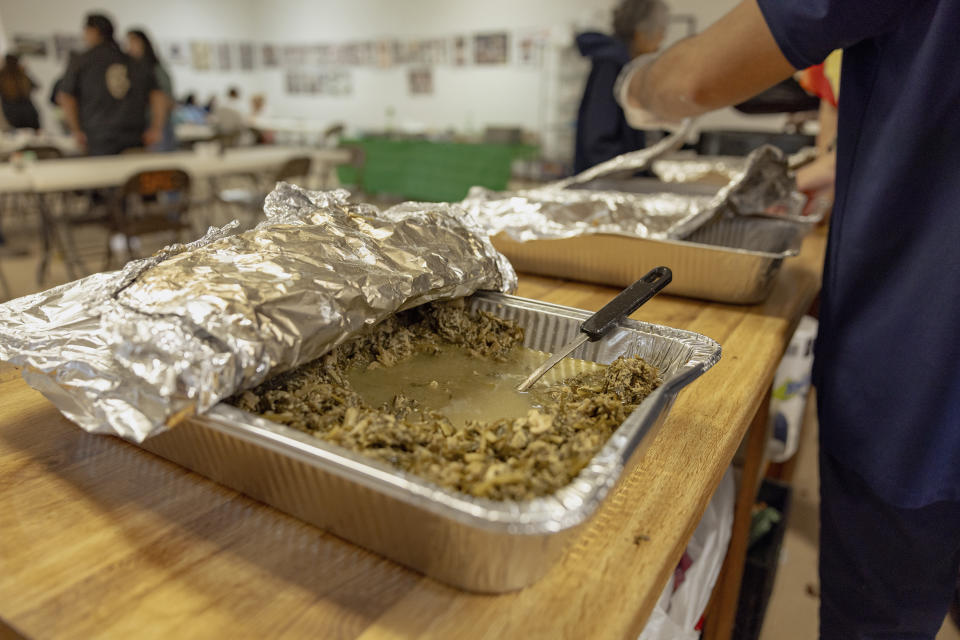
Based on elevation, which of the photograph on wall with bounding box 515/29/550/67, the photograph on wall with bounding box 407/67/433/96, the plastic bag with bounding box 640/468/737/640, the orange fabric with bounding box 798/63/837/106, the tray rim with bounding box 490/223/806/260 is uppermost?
the photograph on wall with bounding box 515/29/550/67

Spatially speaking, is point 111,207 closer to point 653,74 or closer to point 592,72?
point 592,72

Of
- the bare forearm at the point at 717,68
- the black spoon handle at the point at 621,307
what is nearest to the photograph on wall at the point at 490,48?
the bare forearm at the point at 717,68

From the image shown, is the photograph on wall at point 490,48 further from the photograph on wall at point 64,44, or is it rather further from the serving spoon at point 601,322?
the serving spoon at point 601,322

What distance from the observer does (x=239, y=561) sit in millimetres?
482

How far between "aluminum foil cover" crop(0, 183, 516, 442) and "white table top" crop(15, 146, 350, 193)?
2786 millimetres

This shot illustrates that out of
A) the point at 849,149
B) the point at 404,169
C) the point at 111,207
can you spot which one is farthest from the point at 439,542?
the point at 404,169

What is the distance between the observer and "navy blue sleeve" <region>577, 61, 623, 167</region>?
256cm

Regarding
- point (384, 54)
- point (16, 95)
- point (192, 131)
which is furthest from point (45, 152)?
point (384, 54)

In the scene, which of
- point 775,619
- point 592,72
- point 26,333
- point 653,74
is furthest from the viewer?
point 592,72

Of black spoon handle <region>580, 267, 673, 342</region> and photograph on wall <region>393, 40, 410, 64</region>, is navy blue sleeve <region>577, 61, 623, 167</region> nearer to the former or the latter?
black spoon handle <region>580, 267, 673, 342</region>

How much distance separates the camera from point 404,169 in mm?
5289

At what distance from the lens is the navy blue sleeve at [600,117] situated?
2.56 metres

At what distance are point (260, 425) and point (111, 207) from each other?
3.35 meters

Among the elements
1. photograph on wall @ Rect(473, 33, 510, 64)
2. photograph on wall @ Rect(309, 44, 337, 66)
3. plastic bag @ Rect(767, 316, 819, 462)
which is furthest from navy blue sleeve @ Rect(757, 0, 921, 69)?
photograph on wall @ Rect(309, 44, 337, 66)
